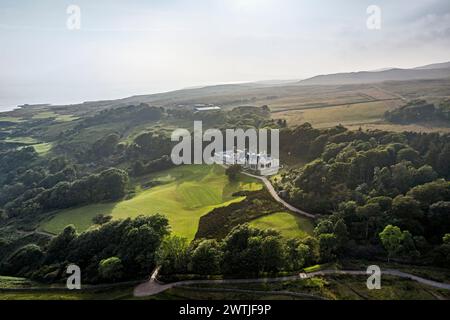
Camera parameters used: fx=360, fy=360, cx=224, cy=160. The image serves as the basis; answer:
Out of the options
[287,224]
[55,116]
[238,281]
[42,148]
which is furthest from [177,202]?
[55,116]

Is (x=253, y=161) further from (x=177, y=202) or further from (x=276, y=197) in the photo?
(x=177, y=202)

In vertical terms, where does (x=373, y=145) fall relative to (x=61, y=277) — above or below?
above

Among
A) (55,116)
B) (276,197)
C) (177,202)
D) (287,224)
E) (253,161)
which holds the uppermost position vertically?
(55,116)

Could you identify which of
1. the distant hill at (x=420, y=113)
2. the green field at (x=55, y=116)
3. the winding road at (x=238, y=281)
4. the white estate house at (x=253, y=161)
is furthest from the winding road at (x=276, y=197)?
the green field at (x=55, y=116)

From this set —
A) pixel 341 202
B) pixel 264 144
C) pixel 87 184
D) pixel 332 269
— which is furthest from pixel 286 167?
pixel 87 184

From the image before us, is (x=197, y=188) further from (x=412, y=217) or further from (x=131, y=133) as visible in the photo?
(x=131, y=133)

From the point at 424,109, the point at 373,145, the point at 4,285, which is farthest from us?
the point at 424,109

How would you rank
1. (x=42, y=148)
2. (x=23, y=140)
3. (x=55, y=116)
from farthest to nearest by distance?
(x=55, y=116) < (x=23, y=140) < (x=42, y=148)

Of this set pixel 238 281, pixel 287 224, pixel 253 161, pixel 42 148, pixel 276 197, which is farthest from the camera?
pixel 42 148
